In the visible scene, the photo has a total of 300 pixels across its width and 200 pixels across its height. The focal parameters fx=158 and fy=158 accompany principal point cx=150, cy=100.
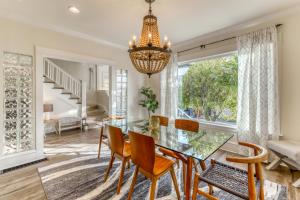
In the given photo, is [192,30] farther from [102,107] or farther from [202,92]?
[102,107]

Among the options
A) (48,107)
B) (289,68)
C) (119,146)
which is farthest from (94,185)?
(48,107)

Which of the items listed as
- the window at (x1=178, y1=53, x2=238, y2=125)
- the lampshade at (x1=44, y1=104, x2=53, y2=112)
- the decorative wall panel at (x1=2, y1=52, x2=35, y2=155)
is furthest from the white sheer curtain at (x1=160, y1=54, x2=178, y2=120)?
the lampshade at (x1=44, y1=104, x2=53, y2=112)

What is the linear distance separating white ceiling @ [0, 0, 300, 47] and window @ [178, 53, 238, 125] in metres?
0.86

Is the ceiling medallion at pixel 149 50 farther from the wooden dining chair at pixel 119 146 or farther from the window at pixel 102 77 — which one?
the window at pixel 102 77

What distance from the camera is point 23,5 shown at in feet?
7.90

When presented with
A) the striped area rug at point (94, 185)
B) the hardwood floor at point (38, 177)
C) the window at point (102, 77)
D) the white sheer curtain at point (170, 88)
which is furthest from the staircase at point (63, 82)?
the striped area rug at point (94, 185)

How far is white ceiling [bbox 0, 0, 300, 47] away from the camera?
2338mm

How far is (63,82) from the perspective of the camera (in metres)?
5.43

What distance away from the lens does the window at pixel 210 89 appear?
3.52 metres

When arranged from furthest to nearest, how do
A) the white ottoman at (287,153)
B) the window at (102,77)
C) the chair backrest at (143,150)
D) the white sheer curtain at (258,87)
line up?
the window at (102,77), the white sheer curtain at (258,87), the white ottoman at (287,153), the chair backrest at (143,150)

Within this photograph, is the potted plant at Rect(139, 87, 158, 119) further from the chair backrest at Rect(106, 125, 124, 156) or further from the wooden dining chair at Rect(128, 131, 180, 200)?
the wooden dining chair at Rect(128, 131, 180, 200)

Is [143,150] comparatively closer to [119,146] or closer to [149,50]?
[119,146]

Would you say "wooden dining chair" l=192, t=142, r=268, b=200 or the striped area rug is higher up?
"wooden dining chair" l=192, t=142, r=268, b=200

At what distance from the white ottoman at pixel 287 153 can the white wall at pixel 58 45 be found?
3425 millimetres
